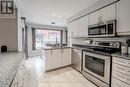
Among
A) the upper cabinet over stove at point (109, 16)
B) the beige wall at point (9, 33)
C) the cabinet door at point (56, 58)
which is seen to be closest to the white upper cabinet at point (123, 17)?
the upper cabinet over stove at point (109, 16)

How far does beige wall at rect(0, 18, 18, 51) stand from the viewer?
106 inches

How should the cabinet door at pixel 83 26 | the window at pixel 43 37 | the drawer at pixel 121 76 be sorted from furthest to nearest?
the window at pixel 43 37
the cabinet door at pixel 83 26
the drawer at pixel 121 76

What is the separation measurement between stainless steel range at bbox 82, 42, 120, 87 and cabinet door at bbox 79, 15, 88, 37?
0.61 m

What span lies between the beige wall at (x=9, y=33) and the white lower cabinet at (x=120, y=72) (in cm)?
253

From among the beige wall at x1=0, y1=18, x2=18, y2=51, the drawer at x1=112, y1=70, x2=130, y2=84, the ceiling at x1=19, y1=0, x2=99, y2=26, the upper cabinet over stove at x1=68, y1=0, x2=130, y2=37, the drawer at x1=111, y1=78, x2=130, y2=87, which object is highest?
the ceiling at x1=19, y1=0, x2=99, y2=26

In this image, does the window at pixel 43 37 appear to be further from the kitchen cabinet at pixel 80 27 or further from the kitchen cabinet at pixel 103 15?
the kitchen cabinet at pixel 103 15

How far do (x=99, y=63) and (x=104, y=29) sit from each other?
956 millimetres

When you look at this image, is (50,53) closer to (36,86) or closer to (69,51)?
(69,51)

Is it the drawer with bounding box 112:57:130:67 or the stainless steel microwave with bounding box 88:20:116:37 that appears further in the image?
the stainless steel microwave with bounding box 88:20:116:37

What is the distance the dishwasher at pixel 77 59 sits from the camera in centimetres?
386

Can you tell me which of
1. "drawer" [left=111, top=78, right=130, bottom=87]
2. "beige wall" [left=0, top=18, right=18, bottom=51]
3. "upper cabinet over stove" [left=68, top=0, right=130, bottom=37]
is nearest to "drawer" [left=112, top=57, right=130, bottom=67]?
"drawer" [left=111, top=78, right=130, bottom=87]

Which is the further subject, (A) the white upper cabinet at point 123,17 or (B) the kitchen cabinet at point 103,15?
(B) the kitchen cabinet at point 103,15

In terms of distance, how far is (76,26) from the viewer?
4547mm

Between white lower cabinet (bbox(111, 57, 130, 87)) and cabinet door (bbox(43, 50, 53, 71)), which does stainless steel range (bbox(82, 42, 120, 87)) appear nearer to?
white lower cabinet (bbox(111, 57, 130, 87))
